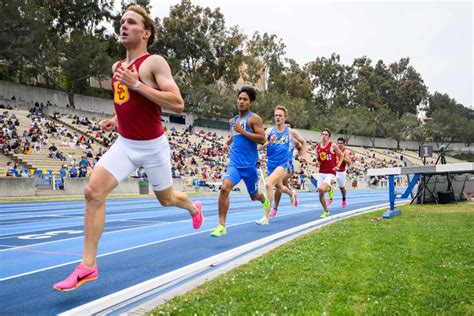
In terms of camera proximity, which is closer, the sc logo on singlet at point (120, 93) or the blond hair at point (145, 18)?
the sc logo on singlet at point (120, 93)

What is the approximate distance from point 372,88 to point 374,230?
103816 millimetres

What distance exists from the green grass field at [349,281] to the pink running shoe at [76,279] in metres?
0.79

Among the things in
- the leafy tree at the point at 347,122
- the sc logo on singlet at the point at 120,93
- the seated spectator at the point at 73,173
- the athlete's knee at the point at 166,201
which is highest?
the leafy tree at the point at 347,122

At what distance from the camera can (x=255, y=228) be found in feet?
31.2

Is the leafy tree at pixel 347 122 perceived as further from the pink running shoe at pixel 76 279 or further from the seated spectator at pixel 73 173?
the pink running shoe at pixel 76 279

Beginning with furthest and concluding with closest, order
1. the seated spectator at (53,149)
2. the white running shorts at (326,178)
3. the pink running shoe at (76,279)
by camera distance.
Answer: the seated spectator at (53,149)
the white running shorts at (326,178)
the pink running shoe at (76,279)

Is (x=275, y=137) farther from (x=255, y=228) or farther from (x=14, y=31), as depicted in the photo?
(x=14, y=31)

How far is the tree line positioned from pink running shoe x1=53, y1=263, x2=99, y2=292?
41730mm

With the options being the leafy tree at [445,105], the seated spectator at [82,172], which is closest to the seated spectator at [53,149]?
the seated spectator at [82,172]

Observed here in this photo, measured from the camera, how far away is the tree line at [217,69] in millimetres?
Result: 43844

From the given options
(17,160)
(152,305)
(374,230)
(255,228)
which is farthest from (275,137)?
(17,160)

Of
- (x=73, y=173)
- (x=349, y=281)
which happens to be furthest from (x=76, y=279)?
(x=73, y=173)

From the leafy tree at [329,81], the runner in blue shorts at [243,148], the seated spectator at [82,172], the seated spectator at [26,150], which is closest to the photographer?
the runner in blue shorts at [243,148]

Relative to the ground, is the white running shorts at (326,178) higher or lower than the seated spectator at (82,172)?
lower
